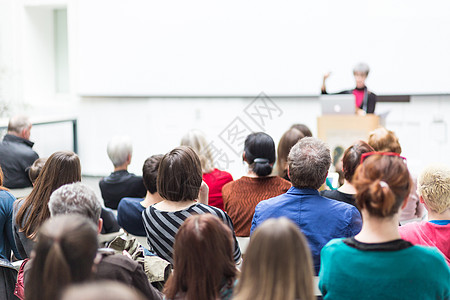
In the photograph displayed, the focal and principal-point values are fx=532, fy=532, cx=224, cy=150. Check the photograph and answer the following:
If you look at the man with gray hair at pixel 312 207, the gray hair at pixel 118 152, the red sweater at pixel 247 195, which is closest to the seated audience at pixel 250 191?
the red sweater at pixel 247 195

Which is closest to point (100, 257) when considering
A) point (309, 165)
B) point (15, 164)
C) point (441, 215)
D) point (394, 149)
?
point (309, 165)

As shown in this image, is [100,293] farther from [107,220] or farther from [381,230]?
[107,220]

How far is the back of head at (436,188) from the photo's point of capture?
7.88ft

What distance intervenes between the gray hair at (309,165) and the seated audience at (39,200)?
114cm

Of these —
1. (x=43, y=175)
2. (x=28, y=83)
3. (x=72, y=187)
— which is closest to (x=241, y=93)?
(x=28, y=83)

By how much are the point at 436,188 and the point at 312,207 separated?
0.57m

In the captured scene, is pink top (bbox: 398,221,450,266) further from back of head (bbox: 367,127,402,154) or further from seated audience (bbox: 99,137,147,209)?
seated audience (bbox: 99,137,147,209)

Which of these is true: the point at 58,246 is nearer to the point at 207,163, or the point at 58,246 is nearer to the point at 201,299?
the point at 201,299

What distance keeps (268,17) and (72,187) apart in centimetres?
530

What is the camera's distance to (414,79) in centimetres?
649

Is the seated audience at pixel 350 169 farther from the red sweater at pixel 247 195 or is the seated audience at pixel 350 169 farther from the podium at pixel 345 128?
the podium at pixel 345 128

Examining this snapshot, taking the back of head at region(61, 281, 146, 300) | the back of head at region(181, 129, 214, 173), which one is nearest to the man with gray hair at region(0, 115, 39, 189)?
the back of head at region(181, 129, 214, 173)

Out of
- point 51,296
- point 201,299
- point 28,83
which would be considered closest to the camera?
point 51,296

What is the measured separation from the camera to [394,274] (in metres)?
1.76
